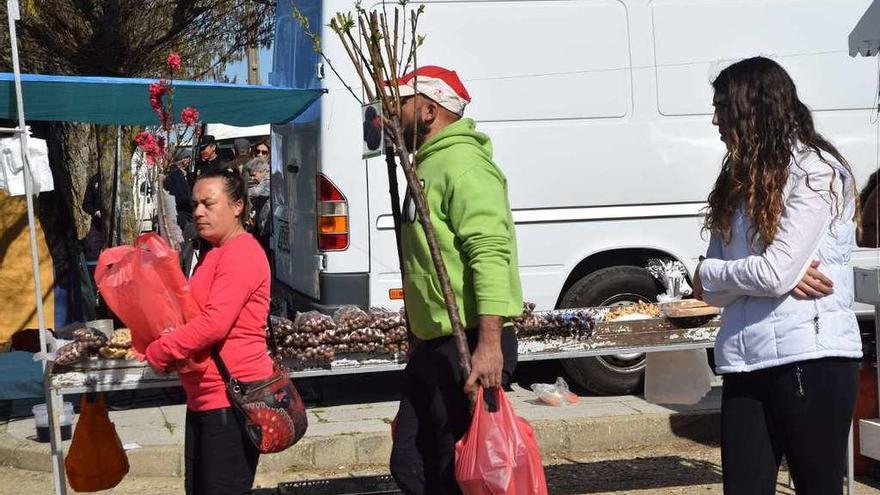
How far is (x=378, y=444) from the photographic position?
6.61m

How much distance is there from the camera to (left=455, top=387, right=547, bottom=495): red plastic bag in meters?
3.53

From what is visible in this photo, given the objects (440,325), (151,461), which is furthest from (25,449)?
(440,325)

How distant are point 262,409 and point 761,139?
1.81 m

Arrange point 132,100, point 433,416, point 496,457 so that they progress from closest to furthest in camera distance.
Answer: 1. point 496,457
2. point 433,416
3. point 132,100

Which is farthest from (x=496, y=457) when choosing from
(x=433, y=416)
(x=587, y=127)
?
(x=587, y=127)

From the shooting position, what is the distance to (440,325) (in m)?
3.70

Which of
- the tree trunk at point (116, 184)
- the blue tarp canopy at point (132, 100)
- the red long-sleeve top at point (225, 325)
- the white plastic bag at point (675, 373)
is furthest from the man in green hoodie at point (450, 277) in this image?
the tree trunk at point (116, 184)

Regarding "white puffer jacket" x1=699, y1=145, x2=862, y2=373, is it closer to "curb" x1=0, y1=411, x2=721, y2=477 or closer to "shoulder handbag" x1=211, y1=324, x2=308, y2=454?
"shoulder handbag" x1=211, y1=324, x2=308, y2=454

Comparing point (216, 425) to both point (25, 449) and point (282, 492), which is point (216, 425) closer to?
point (282, 492)

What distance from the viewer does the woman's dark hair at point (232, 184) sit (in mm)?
4137

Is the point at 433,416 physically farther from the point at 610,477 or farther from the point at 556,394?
the point at 556,394

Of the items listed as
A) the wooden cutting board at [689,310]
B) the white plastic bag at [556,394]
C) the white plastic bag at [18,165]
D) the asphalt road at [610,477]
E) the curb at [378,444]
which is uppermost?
the white plastic bag at [18,165]

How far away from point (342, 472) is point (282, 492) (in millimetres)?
1269

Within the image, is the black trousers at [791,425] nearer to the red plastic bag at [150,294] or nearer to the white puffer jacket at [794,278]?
the white puffer jacket at [794,278]
